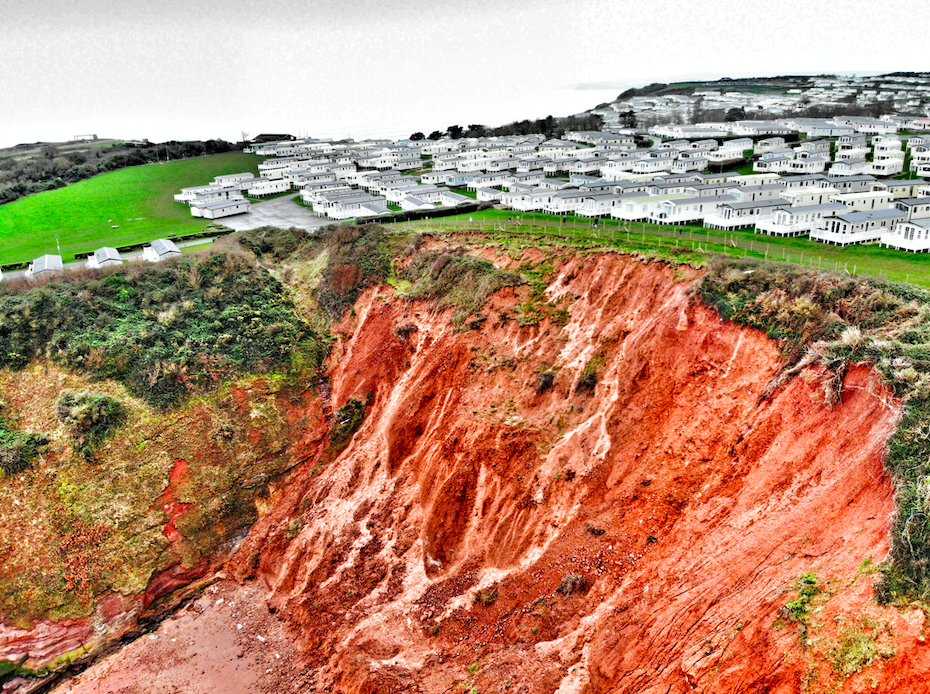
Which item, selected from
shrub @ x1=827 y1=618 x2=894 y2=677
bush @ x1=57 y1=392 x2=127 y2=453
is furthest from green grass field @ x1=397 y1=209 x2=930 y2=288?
bush @ x1=57 y1=392 x2=127 y2=453

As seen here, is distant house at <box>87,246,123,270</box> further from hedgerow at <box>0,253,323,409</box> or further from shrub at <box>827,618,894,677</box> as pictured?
shrub at <box>827,618,894,677</box>

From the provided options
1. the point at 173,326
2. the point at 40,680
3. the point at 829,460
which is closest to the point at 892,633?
the point at 829,460

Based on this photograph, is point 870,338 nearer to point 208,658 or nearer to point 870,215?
point 870,215

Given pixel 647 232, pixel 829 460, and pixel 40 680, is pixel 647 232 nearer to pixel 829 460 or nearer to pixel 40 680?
pixel 829 460

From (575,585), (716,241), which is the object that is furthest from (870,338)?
(716,241)

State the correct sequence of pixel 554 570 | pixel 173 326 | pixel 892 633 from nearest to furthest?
pixel 892 633 < pixel 554 570 < pixel 173 326
